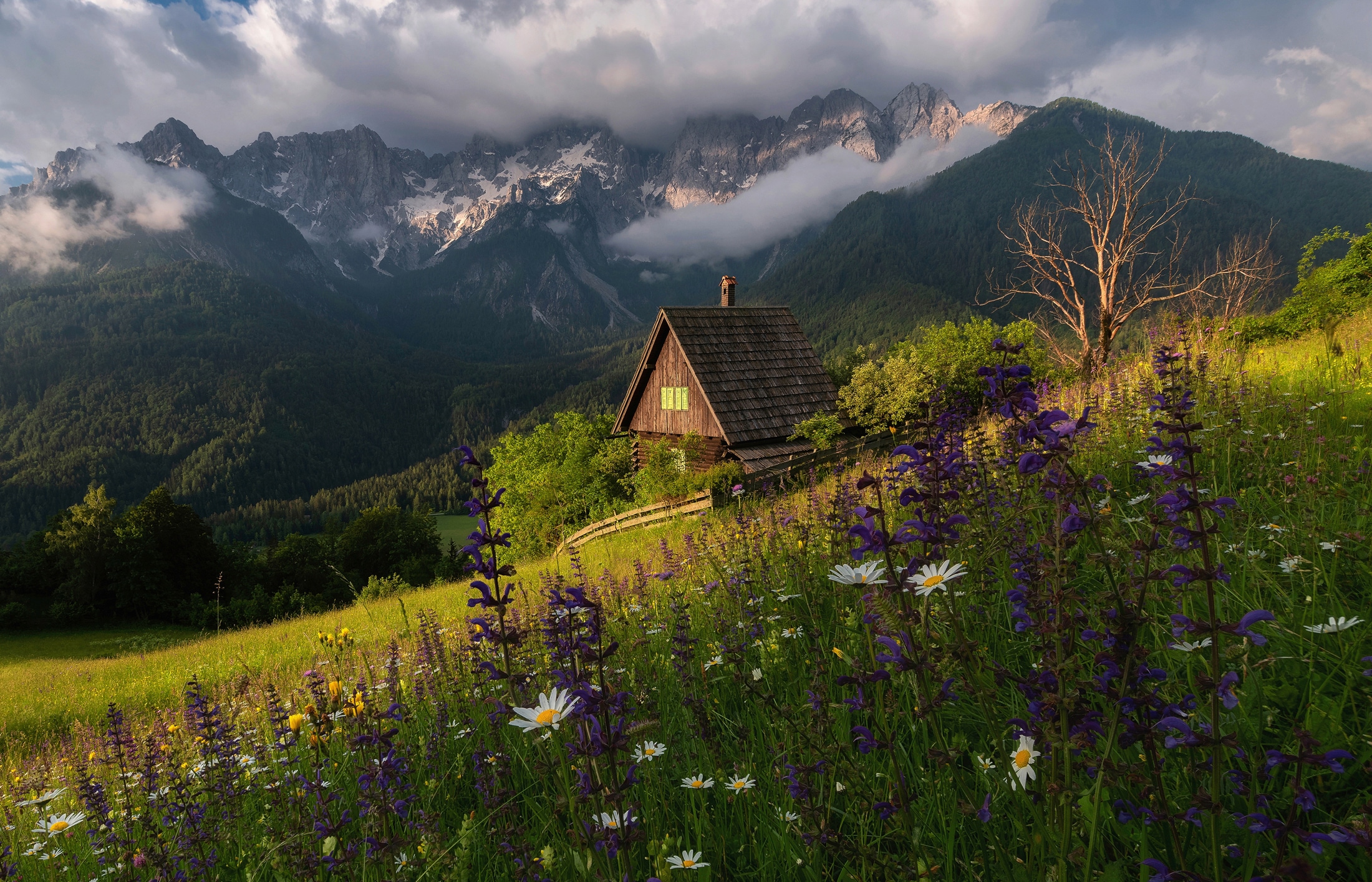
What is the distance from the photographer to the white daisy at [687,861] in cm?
209

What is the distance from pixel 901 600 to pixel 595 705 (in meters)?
0.99

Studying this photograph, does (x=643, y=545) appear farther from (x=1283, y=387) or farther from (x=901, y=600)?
(x=901, y=600)

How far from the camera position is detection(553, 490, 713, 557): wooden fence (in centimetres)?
2245

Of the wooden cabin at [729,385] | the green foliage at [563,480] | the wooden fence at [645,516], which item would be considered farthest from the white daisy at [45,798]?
the green foliage at [563,480]

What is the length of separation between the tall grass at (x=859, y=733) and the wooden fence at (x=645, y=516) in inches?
630

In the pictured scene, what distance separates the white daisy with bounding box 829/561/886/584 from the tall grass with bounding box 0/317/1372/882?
0.07 m

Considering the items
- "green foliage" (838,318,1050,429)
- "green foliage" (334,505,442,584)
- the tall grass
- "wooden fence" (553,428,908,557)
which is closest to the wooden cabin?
"green foliage" (838,318,1050,429)

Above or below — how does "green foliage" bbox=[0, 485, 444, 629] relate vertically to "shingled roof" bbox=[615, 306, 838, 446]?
below

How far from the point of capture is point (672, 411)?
104ft

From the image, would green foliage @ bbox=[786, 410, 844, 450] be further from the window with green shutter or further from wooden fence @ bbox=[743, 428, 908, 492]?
→ the window with green shutter

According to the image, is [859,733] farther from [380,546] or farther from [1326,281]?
[380,546]

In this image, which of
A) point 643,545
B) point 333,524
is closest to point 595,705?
point 643,545

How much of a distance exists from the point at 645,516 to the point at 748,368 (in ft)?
35.2

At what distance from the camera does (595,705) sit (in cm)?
186
